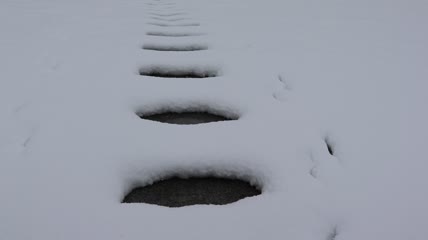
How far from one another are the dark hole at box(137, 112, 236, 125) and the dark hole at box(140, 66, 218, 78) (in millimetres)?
539

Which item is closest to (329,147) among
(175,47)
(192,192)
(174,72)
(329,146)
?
(329,146)

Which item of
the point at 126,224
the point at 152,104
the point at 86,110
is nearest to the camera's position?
the point at 126,224

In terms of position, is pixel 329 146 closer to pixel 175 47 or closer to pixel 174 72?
pixel 174 72

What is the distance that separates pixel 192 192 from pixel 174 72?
1.14m

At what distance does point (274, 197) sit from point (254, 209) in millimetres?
78

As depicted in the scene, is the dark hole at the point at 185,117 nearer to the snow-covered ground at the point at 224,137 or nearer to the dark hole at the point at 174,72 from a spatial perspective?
the snow-covered ground at the point at 224,137

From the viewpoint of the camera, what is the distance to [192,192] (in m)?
1.12

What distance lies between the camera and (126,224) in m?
0.91

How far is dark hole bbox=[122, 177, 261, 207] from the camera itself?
1.08m

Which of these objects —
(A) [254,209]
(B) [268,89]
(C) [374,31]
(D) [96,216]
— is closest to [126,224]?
(D) [96,216]

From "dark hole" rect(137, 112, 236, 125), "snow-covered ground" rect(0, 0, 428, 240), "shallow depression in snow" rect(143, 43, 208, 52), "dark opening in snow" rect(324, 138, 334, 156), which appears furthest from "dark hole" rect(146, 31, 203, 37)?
"dark opening in snow" rect(324, 138, 334, 156)

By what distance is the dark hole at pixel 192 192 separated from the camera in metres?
1.08

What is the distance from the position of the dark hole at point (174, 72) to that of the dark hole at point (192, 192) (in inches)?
41.6

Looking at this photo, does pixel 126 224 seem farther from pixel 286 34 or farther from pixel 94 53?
pixel 286 34
